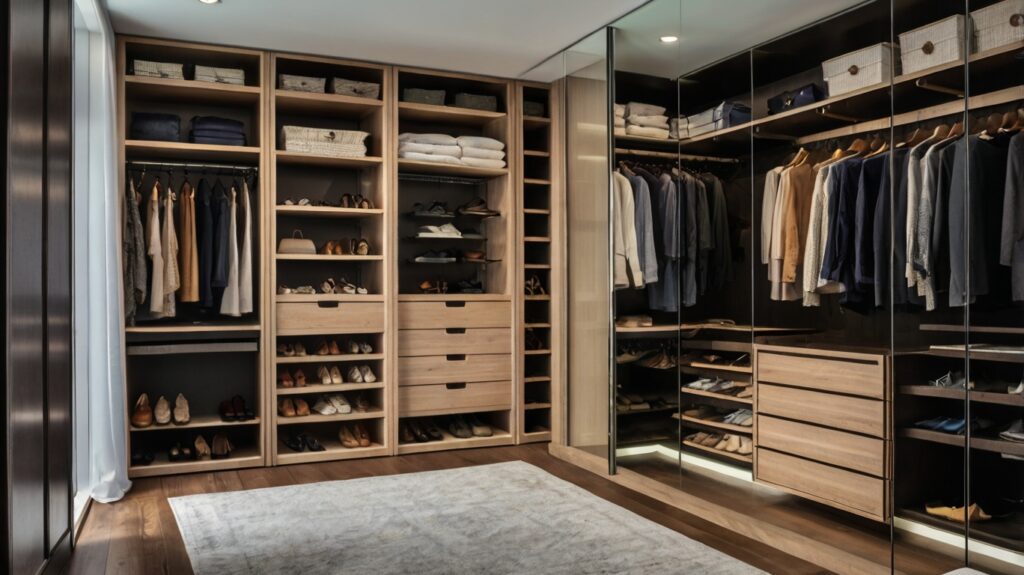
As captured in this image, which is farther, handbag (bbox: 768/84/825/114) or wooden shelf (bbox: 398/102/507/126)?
wooden shelf (bbox: 398/102/507/126)

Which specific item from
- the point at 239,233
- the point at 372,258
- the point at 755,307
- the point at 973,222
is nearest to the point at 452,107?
the point at 372,258

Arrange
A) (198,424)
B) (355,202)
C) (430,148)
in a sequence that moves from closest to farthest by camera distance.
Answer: (198,424) → (355,202) → (430,148)

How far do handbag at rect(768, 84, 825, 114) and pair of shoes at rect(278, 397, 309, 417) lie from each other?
3082mm

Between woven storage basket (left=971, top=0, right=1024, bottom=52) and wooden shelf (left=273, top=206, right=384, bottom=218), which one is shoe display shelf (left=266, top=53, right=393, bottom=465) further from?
woven storage basket (left=971, top=0, right=1024, bottom=52)

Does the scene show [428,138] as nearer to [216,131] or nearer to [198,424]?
[216,131]

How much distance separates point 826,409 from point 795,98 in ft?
4.19

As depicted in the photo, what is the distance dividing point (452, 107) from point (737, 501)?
2.99 m

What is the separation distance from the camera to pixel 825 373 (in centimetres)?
310

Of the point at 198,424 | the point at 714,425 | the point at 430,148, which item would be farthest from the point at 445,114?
the point at 714,425

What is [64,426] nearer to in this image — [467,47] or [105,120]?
[105,120]

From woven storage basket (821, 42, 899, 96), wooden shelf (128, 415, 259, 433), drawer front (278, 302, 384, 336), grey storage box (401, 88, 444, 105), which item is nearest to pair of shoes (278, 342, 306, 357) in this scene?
drawer front (278, 302, 384, 336)

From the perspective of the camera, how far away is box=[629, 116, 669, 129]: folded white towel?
3.77 meters

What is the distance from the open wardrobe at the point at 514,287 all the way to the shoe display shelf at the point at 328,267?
28 millimetres

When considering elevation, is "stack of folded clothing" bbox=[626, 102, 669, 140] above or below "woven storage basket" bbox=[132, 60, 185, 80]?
below
